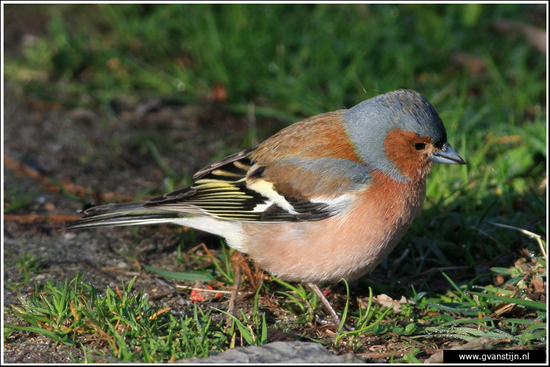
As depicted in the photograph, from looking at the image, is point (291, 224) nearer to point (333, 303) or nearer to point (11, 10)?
point (333, 303)

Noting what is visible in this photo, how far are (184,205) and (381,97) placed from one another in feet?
4.62

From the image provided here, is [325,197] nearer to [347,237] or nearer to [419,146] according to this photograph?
[347,237]

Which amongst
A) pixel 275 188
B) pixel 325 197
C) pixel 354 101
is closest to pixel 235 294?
pixel 275 188

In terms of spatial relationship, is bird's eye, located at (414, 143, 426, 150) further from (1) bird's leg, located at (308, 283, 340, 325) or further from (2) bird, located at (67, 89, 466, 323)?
(1) bird's leg, located at (308, 283, 340, 325)

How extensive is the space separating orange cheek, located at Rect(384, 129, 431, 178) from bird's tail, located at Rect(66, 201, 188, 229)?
4.52ft

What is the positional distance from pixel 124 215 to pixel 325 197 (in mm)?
1305

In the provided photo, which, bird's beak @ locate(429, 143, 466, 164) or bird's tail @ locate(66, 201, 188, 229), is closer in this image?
bird's beak @ locate(429, 143, 466, 164)

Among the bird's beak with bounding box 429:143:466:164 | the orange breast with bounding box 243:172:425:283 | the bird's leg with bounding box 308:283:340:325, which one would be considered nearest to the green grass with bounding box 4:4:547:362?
the bird's leg with bounding box 308:283:340:325

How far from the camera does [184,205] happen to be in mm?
4004

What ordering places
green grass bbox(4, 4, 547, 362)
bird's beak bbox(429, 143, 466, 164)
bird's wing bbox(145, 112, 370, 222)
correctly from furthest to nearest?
bird's beak bbox(429, 143, 466, 164), bird's wing bbox(145, 112, 370, 222), green grass bbox(4, 4, 547, 362)

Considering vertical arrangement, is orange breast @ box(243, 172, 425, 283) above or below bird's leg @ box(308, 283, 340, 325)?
above

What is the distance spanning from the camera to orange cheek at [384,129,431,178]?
379 cm

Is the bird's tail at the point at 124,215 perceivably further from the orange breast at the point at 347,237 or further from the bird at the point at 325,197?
the orange breast at the point at 347,237

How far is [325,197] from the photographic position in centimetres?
374
